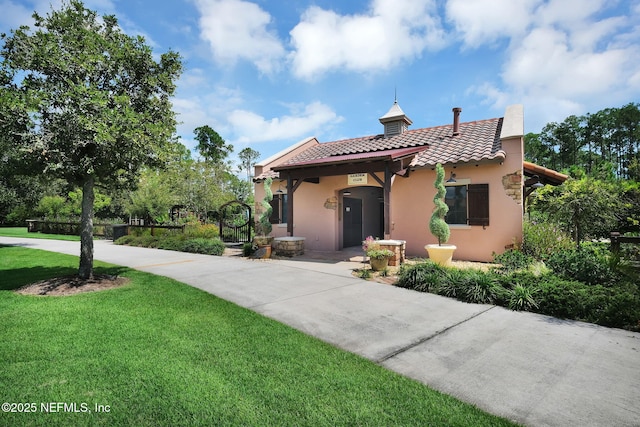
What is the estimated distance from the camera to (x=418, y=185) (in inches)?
437

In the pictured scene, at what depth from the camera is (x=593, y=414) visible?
2.55 m

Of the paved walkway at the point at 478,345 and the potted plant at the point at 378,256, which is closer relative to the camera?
the paved walkway at the point at 478,345

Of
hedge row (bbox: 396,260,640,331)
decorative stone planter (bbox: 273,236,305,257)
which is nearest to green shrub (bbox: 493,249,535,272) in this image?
hedge row (bbox: 396,260,640,331)

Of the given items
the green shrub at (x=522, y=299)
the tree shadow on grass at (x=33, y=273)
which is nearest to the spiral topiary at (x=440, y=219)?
the green shrub at (x=522, y=299)

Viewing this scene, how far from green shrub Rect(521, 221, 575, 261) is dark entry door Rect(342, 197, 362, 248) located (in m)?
6.66

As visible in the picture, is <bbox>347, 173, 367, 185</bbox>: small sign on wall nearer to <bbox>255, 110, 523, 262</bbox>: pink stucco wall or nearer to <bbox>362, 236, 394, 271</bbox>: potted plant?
<bbox>255, 110, 523, 262</bbox>: pink stucco wall

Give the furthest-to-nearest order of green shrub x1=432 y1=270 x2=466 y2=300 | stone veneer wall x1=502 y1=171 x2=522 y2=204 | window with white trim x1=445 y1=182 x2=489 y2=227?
window with white trim x1=445 y1=182 x2=489 y2=227, stone veneer wall x1=502 y1=171 x2=522 y2=204, green shrub x1=432 y1=270 x2=466 y2=300

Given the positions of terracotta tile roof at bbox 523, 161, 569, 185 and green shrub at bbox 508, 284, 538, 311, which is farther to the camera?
terracotta tile roof at bbox 523, 161, 569, 185

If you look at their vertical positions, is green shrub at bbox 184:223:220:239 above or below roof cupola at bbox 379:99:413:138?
below

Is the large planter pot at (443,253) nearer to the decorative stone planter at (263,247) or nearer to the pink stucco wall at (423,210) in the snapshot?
the pink stucco wall at (423,210)

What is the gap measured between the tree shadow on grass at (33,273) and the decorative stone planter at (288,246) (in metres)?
4.85

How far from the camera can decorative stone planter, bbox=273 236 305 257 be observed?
11609 millimetres

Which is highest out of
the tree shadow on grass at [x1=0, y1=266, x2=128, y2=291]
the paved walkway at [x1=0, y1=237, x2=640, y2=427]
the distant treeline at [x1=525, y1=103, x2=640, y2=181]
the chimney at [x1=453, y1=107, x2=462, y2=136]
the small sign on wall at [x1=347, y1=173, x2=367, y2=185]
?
the distant treeline at [x1=525, y1=103, x2=640, y2=181]

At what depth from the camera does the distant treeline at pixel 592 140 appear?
39.5 m
